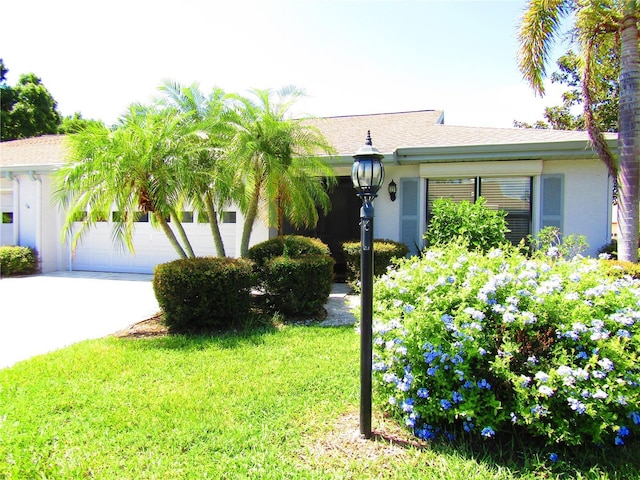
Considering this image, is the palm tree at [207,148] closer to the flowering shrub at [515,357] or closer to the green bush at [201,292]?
the green bush at [201,292]

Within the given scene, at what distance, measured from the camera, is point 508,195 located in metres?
9.20

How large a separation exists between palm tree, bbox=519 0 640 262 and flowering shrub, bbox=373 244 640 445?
463cm

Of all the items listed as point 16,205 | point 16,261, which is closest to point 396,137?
point 16,261

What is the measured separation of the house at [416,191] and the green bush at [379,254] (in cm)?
109

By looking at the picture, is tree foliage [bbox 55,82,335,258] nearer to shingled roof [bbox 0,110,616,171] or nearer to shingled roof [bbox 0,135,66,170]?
shingled roof [bbox 0,110,616,171]

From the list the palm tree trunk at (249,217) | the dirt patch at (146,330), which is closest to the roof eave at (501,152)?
the palm tree trunk at (249,217)

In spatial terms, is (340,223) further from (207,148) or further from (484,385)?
(484,385)

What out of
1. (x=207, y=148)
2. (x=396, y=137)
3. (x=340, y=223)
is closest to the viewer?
(x=207, y=148)

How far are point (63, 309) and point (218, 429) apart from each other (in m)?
5.88

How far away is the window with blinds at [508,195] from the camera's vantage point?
9.12m

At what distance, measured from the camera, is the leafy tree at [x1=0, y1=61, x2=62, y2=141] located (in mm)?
25625

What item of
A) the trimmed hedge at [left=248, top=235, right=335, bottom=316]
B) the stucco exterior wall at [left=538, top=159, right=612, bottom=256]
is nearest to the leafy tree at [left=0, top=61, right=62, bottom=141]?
the trimmed hedge at [left=248, top=235, right=335, bottom=316]

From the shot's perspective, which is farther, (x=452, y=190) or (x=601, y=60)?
(x=452, y=190)

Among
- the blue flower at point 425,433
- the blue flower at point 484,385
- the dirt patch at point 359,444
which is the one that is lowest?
the dirt patch at point 359,444
